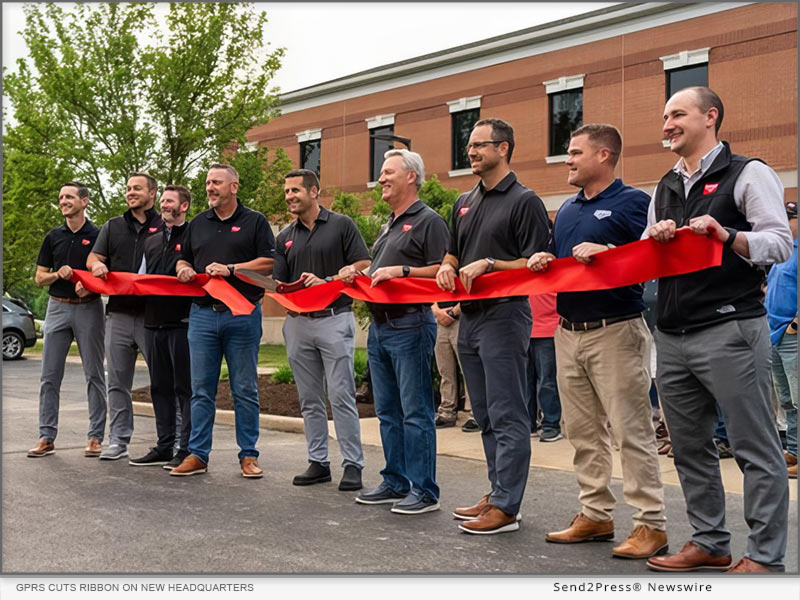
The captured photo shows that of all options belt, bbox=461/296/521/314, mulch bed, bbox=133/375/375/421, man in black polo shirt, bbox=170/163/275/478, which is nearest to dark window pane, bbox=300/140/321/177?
mulch bed, bbox=133/375/375/421

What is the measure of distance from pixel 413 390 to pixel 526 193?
161 cm

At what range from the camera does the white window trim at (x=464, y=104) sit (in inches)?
934

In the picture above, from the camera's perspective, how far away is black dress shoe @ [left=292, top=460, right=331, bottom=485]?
6.98 meters

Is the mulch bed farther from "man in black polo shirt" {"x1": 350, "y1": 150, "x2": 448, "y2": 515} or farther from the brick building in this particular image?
the brick building

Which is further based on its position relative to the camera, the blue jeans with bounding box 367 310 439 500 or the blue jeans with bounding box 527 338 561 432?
the blue jeans with bounding box 527 338 561 432

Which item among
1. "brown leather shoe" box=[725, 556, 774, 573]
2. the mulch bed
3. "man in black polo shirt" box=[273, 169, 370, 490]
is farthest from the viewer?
the mulch bed

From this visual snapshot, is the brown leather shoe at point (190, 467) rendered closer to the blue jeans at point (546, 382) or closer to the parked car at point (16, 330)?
the blue jeans at point (546, 382)

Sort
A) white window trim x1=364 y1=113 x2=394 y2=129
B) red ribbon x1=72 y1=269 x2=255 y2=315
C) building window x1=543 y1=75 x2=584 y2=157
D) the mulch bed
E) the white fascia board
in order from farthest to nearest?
1. white window trim x1=364 y1=113 x2=394 y2=129
2. building window x1=543 y1=75 x2=584 y2=157
3. the white fascia board
4. the mulch bed
5. red ribbon x1=72 y1=269 x2=255 y2=315

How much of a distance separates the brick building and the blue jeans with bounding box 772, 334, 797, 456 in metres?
9.80

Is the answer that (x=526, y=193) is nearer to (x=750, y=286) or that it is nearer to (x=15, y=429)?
(x=750, y=286)

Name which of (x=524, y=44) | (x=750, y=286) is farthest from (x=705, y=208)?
(x=524, y=44)

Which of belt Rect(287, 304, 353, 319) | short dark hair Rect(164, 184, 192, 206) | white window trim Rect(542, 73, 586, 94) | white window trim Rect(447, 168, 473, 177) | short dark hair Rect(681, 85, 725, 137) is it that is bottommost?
belt Rect(287, 304, 353, 319)

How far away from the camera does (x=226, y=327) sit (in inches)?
289

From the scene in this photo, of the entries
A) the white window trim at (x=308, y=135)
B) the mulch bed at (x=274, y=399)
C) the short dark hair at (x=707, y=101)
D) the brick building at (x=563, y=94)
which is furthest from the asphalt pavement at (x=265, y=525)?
the white window trim at (x=308, y=135)
